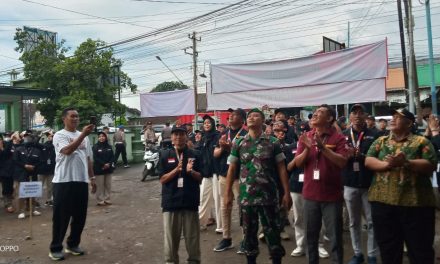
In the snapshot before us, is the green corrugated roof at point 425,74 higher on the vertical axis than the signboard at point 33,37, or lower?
lower

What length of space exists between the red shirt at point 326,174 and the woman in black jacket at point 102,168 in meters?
6.75

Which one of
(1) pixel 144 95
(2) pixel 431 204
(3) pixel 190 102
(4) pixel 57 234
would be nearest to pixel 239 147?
(2) pixel 431 204

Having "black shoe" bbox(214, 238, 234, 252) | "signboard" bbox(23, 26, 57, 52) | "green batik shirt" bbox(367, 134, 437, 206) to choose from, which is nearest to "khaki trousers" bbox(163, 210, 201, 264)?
"black shoe" bbox(214, 238, 234, 252)

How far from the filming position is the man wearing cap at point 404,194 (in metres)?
3.99

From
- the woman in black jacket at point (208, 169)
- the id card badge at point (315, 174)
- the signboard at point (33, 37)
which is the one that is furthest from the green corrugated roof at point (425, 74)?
the id card badge at point (315, 174)

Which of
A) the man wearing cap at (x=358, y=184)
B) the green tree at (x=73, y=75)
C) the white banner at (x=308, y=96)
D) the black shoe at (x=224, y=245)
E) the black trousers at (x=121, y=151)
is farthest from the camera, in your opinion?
the green tree at (x=73, y=75)

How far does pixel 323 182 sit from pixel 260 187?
657 mm

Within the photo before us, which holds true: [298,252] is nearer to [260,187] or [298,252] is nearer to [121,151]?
[260,187]

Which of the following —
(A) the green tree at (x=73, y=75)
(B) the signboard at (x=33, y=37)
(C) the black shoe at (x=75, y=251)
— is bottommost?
(C) the black shoe at (x=75, y=251)

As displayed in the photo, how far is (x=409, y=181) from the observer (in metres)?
4.03

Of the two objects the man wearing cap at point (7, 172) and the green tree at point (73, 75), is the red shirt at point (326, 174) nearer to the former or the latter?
the man wearing cap at point (7, 172)

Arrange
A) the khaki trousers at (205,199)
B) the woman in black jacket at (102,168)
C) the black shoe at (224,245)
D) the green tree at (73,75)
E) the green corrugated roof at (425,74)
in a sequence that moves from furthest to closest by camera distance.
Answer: the green corrugated roof at (425,74) < the green tree at (73,75) < the woman in black jacket at (102,168) < the khaki trousers at (205,199) < the black shoe at (224,245)

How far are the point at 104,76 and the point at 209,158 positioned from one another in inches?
607

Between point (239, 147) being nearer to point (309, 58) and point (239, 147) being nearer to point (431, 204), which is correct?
point (431, 204)
